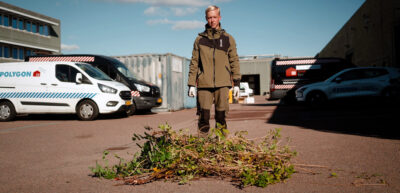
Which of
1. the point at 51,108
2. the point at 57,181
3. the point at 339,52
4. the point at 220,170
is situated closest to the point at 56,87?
the point at 51,108

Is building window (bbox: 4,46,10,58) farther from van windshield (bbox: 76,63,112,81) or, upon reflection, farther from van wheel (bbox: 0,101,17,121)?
van windshield (bbox: 76,63,112,81)

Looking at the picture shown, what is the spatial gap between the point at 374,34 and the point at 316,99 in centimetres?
1228

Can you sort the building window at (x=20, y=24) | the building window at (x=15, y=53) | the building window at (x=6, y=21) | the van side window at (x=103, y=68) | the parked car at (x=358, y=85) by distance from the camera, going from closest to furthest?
the parked car at (x=358, y=85), the van side window at (x=103, y=68), the building window at (x=6, y=21), the building window at (x=15, y=53), the building window at (x=20, y=24)

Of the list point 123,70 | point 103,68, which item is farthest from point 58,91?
point 123,70

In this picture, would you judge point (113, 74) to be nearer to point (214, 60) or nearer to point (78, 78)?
point (78, 78)

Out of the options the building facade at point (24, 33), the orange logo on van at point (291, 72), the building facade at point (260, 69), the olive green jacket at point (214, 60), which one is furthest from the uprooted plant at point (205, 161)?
the building facade at point (260, 69)

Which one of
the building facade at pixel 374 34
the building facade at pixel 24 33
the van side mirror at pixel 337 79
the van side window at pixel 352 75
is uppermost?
the building facade at pixel 24 33

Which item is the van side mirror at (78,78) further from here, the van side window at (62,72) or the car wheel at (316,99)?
the car wheel at (316,99)

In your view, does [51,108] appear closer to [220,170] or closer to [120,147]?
[120,147]

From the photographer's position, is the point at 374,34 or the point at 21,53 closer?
the point at 374,34

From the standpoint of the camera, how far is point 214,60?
450 centimetres

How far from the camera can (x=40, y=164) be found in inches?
195

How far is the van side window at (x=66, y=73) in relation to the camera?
11.8 metres

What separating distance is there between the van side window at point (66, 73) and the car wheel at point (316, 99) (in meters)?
8.41
